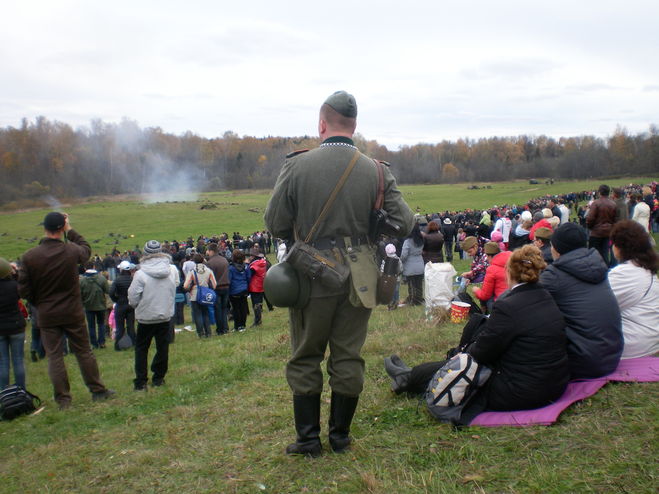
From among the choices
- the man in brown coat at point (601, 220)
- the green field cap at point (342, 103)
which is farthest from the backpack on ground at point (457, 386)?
the man in brown coat at point (601, 220)

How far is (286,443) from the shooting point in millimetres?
4016

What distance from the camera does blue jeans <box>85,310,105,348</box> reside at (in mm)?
11508

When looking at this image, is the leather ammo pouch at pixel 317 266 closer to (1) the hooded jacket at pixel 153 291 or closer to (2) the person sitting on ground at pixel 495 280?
(1) the hooded jacket at pixel 153 291

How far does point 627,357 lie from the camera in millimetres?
4598

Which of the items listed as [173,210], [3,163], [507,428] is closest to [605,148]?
[173,210]

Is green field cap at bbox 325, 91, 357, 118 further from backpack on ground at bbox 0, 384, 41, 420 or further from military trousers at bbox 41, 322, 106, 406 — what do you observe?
backpack on ground at bbox 0, 384, 41, 420

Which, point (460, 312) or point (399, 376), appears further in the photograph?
point (460, 312)

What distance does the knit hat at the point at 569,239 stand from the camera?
4.57 metres

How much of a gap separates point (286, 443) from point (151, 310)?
10.7ft

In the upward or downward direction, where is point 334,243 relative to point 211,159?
downward

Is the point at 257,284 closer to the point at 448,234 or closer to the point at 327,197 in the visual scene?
the point at 327,197

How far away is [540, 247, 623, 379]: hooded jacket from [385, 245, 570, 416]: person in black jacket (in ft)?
0.86

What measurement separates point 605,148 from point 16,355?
4842 inches

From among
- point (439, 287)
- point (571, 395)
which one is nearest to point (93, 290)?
point (439, 287)
